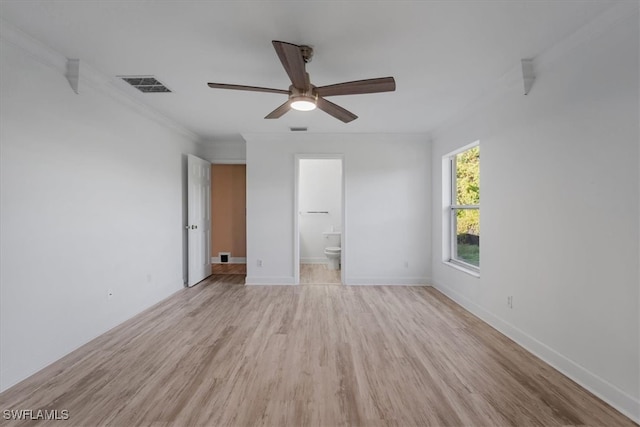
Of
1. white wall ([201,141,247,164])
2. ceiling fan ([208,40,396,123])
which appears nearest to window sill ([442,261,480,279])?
ceiling fan ([208,40,396,123])

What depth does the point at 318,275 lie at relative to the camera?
17.7 feet

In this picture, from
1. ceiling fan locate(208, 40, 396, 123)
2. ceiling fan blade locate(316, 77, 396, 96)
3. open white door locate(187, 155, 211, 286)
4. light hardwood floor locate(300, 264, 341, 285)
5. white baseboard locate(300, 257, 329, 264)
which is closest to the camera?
ceiling fan locate(208, 40, 396, 123)

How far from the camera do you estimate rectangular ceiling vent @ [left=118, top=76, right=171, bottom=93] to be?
107 inches

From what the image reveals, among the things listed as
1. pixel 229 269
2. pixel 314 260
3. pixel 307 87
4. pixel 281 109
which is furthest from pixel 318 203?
pixel 307 87

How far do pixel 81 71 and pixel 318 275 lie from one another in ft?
14.2

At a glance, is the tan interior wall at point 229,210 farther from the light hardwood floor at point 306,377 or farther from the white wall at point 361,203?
the light hardwood floor at point 306,377

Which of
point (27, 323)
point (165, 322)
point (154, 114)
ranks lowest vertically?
point (165, 322)

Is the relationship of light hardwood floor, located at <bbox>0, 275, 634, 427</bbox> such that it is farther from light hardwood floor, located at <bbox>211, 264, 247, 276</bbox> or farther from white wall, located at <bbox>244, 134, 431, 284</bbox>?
light hardwood floor, located at <bbox>211, 264, 247, 276</bbox>

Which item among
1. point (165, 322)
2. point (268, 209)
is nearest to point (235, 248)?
point (268, 209)

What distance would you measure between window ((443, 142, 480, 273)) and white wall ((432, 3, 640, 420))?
630mm

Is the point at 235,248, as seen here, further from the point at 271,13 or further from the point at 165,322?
the point at 271,13

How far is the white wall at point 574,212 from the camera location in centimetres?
171

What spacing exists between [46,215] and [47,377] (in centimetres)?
120

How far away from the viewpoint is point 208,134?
478 centimetres
